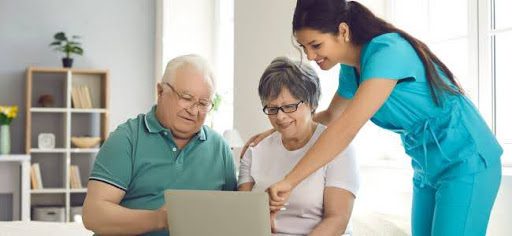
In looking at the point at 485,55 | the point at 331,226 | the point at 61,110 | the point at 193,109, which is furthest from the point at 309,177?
the point at 61,110

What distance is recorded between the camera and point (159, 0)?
6914 mm

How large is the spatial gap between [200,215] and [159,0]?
18.0 feet

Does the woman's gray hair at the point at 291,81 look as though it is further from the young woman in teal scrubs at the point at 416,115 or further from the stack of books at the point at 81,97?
the stack of books at the point at 81,97

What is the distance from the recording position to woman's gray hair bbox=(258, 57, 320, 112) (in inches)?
79.6

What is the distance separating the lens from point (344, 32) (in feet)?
6.55

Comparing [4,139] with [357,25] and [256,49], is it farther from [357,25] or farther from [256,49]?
[357,25]

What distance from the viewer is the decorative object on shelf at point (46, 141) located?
21.4 feet

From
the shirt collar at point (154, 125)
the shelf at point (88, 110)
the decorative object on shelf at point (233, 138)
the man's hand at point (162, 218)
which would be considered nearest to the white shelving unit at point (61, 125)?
the shelf at point (88, 110)

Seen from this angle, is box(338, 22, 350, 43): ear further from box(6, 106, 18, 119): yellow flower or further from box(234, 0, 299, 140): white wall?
box(6, 106, 18, 119): yellow flower

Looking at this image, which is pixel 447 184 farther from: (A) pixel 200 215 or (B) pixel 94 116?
(B) pixel 94 116

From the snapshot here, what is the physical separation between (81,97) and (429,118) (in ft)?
16.4

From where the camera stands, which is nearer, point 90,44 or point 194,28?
point 194,28

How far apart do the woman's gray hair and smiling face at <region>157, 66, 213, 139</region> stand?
0.61ft

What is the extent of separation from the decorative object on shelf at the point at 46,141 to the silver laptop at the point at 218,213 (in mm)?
5093
